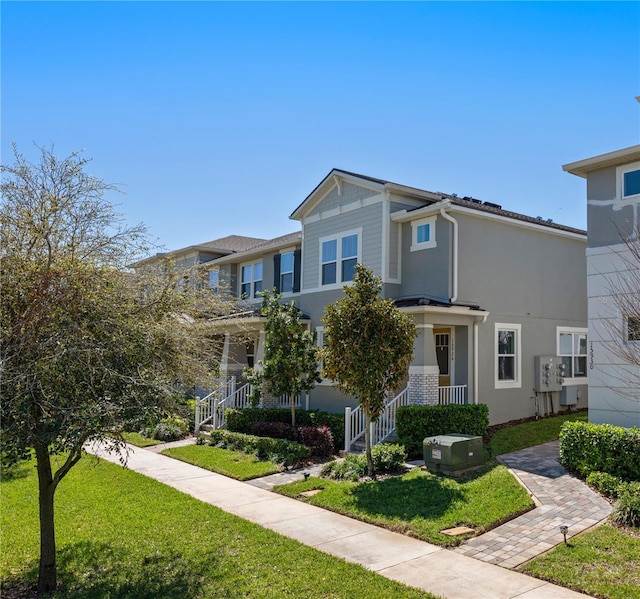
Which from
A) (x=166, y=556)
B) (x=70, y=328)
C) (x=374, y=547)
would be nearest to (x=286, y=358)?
(x=374, y=547)

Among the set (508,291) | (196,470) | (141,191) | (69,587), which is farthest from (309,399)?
(69,587)

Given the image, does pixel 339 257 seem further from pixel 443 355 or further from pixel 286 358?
pixel 443 355

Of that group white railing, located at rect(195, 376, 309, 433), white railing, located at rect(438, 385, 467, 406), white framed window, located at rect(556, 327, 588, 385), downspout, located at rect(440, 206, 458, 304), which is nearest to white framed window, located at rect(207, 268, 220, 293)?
white railing, located at rect(195, 376, 309, 433)

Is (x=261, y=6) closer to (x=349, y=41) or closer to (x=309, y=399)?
(x=349, y=41)

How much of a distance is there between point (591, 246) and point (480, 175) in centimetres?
445

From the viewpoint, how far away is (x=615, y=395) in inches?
454

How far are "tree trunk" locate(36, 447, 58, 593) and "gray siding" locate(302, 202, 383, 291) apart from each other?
447 inches

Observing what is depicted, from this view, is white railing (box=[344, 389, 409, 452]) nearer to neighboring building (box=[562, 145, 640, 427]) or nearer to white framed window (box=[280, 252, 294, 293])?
neighboring building (box=[562, 145, 640, 427])

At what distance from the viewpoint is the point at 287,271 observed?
21.0 m

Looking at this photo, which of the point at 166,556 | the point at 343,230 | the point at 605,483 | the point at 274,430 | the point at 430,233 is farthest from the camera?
the point at 343,230

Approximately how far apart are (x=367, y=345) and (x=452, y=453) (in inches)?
104

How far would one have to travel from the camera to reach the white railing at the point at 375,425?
1385 cm

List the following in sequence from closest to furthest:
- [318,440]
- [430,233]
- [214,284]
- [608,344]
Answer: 1. [608,344]
2. [214,284]
3. [318,440]
4. [430,233]

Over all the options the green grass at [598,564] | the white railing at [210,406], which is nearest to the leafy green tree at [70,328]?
the green grass at [598,564]
